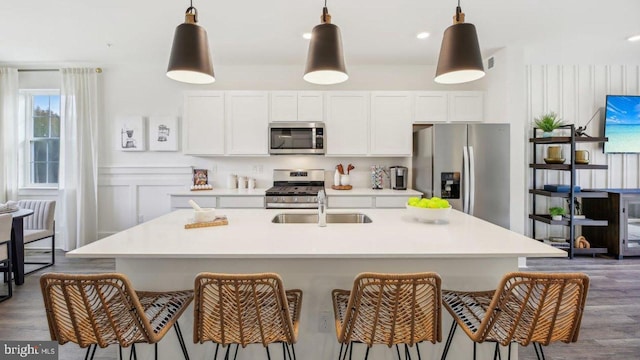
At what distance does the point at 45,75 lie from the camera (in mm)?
4520

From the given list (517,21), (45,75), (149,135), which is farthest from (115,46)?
(517,21)

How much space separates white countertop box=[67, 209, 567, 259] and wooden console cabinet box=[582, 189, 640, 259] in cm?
328

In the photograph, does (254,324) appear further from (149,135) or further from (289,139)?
(149,135)

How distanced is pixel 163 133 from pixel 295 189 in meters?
2.11

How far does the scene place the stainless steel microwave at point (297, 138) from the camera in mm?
4027

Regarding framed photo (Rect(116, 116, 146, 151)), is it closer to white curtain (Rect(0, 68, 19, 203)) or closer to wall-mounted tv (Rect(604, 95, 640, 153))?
white curtain (Rect(0, 68, 19, 203))

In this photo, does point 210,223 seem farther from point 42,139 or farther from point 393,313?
point 42,139

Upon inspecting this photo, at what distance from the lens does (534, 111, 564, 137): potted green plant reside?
13.4 ft

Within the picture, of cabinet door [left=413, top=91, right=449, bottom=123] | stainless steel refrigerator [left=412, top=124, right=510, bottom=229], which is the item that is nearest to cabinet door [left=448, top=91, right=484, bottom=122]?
cabinet door [left=413, top=91, right=449, bottom=123]

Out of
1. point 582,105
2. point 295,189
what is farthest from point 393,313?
point 582,105

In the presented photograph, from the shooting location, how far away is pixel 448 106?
4.20 metres

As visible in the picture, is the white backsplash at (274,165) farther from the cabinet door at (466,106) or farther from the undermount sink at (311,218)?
the undermount sink at (311,218)

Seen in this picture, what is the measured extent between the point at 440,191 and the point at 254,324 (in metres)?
2.93

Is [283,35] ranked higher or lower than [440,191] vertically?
higher
